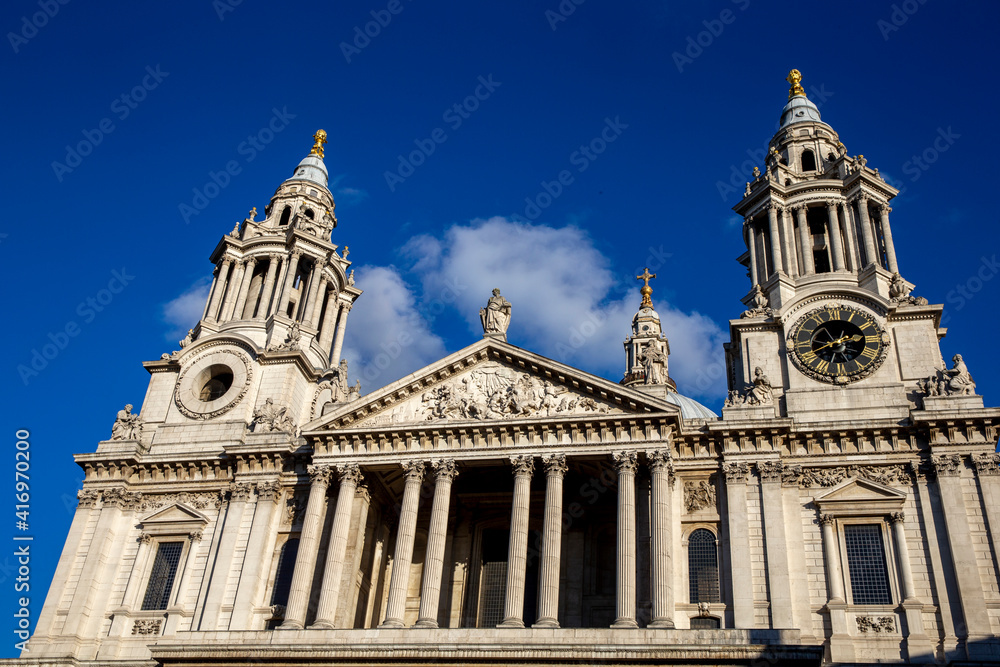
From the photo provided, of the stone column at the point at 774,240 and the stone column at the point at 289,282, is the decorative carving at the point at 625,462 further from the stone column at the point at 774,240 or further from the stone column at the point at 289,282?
the stone column at the point at 289,282

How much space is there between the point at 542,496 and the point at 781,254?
15510 millimetres

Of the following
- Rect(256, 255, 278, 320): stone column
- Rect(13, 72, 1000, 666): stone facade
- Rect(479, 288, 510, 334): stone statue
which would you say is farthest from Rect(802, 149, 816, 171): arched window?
Rect(256, 255, 278, 320): stone column

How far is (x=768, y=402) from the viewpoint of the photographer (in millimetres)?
37875

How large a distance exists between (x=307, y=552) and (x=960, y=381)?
25.3 m

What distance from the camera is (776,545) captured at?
1355 inches

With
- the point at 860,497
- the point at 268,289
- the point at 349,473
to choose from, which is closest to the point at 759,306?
the point at 860,497

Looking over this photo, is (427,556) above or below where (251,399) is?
below

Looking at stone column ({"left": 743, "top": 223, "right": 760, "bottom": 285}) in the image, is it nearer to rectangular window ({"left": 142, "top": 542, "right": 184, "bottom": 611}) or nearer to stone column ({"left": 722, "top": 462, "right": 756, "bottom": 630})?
stone column ({"left": 722, "top": 462, "right": 756, "bottom": 630})

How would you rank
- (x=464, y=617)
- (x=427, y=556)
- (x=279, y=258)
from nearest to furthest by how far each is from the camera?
(x=427, y=556) → (x=464, y=617) → (x=279, y=258)

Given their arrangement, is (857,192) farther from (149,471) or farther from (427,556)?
(149,471)

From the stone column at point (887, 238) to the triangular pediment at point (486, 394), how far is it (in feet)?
48.0

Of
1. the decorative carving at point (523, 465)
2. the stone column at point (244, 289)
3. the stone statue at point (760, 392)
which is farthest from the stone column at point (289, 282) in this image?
the stone statue at point (760, 392)

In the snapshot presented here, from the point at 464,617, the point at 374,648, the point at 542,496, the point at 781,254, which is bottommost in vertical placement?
the point at 374,648

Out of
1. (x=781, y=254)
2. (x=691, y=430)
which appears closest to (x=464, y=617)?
(x=691, y=430)
